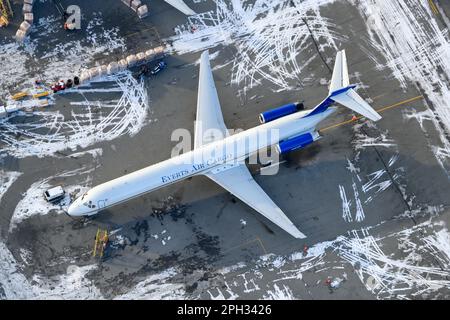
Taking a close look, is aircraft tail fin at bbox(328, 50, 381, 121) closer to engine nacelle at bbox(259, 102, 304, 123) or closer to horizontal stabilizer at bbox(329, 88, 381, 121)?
horizontal stabilizer at bbox(329, 88, 381, 121)

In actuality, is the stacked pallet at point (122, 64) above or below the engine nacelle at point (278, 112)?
above

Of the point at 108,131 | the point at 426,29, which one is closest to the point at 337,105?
the point at 426,29

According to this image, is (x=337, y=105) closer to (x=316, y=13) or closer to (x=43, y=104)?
(x=316, y=13)

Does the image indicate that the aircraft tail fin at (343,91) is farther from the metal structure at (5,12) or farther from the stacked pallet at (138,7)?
the metal structure at (5,12)

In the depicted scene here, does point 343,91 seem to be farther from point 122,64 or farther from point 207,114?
point 122,64

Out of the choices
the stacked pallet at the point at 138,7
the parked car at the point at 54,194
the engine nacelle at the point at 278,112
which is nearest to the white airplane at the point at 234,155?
the engine nacelle at the point at 278,112

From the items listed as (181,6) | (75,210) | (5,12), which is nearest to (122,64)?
(181,6)

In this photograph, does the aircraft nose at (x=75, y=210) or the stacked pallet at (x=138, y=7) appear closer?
the aircraft nose at (x=75, y=210)
